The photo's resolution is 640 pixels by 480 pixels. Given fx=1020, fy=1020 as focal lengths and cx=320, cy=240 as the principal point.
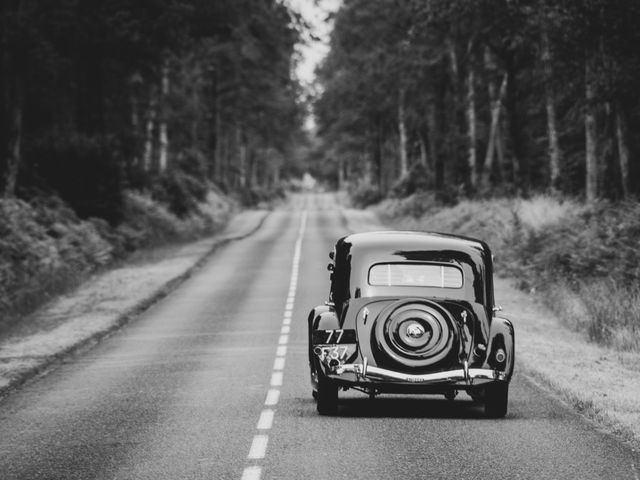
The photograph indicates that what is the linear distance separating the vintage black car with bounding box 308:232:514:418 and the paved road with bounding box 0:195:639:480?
1.44ft

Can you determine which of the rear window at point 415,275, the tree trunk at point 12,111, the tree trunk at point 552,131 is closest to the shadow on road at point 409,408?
the rear window at point 415,275

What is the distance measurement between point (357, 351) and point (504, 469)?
287 centimetres

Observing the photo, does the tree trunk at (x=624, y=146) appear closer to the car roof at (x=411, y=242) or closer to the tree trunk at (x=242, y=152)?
the car roof at (x=411, y=242)

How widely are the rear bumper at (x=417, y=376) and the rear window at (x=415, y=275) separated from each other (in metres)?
1.24

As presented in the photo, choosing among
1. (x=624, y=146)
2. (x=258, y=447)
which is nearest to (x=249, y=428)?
(x=258, y=447)

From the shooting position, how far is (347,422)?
436 inches

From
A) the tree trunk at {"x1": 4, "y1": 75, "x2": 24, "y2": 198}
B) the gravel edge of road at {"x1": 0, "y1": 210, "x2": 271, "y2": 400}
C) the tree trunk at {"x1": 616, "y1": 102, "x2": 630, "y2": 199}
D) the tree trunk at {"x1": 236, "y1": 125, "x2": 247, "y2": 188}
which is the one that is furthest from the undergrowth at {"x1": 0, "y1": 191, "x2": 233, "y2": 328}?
the tree trunk at {"x1": 236, "y1": 125, "x2": 247, "y2": 188}

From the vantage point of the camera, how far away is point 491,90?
54.2 m

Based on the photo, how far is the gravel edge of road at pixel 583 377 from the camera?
428 inches

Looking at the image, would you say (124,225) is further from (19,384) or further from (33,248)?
(19,384)

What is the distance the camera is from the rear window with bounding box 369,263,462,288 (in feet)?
39.5

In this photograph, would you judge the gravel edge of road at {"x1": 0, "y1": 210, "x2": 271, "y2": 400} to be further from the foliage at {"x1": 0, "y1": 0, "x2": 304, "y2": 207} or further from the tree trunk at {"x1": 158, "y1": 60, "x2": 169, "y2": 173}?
the tree trunk at {"x1": 158, "y1": 60, "x2": 169, "y2": 173}

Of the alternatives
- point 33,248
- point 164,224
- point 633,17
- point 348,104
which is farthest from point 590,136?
point 348,104

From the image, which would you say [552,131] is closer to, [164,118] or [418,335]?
[164,118]
